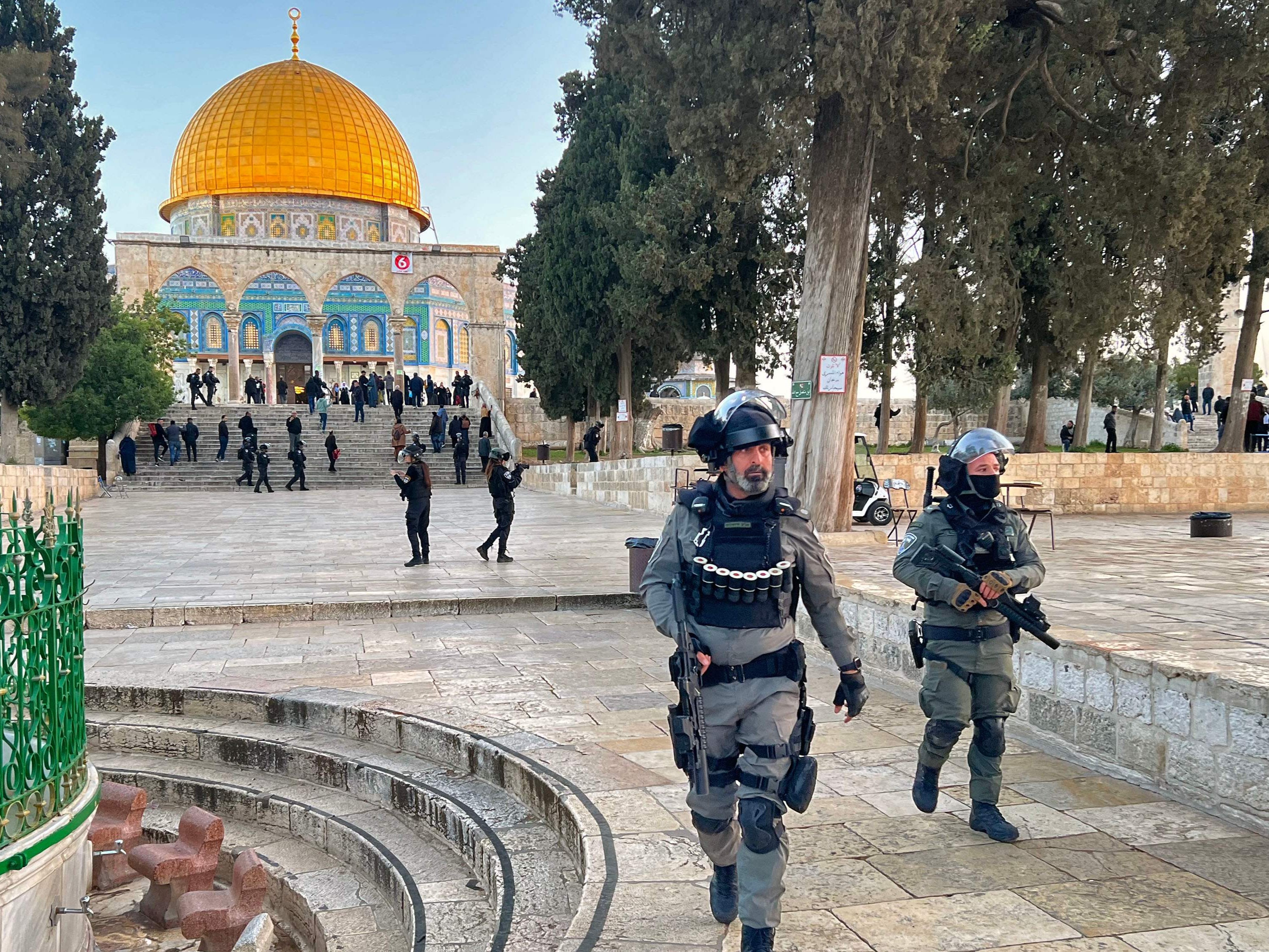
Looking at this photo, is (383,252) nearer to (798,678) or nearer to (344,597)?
(344,597)

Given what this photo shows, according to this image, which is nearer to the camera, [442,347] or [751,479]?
[751,479]

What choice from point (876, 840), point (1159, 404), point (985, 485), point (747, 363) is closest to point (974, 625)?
point (985, 485)

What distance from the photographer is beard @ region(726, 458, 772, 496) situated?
3.03 m

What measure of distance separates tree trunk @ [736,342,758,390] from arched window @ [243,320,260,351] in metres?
32.2

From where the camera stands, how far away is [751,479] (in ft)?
9.93

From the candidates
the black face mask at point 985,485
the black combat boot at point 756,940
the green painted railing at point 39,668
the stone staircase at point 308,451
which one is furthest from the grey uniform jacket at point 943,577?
the stone staircase at point 308,451

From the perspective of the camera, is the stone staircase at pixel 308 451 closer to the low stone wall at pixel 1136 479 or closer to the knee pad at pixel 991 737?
the low stone wall at pixel 1136 479

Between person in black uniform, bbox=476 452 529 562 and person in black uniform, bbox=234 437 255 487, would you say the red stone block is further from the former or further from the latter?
person in black uniform, bbox=234 437 255 487

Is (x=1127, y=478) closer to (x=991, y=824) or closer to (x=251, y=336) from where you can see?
(x=991, y=824)

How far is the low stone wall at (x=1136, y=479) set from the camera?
1572 cm

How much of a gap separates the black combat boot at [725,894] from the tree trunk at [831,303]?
8.63 m

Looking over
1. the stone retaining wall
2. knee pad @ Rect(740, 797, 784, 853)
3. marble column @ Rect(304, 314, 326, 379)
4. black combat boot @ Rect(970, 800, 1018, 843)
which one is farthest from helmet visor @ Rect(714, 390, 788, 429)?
marble column @ Rect(304, 314, 326, 379)

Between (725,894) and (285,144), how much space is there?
173 feet

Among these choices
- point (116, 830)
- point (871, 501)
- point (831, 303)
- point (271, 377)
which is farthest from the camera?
point (271, 377)
